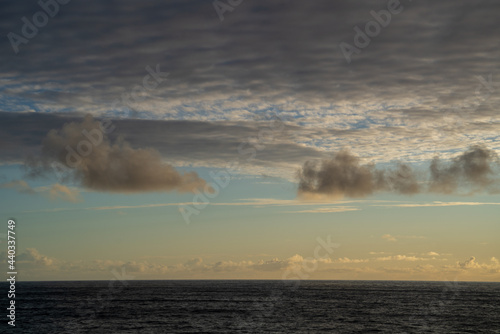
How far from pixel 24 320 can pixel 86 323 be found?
15.2 meters

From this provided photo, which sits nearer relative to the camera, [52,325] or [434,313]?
[52,325]

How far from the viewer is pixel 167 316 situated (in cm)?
9756

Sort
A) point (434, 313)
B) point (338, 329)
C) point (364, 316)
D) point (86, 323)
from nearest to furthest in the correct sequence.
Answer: point (338, 329), point (86, 323), point (364, 316), point (434, 313)

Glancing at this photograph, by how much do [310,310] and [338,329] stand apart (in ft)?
104

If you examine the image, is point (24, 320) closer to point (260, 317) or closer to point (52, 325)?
point (52, 325)

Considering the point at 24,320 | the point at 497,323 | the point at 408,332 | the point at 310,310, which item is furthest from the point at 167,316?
the point at 497,323

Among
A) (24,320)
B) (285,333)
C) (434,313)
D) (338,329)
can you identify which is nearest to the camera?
(285,333)

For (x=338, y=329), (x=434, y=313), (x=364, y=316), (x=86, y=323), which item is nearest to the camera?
(x=338, y=329)

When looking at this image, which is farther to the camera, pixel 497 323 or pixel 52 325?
pixel 497 323

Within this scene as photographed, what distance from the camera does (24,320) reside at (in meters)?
93.0

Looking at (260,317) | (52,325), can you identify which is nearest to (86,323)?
(52,325)

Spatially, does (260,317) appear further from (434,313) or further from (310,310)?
(434,313)

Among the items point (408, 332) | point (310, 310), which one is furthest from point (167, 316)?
point (408, 332)

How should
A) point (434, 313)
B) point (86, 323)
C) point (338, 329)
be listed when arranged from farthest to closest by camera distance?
point (434, 313), point (86, 323), point (338, 329)
